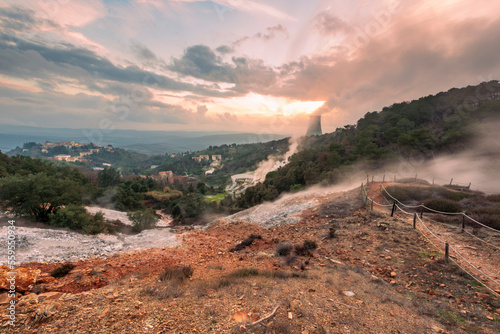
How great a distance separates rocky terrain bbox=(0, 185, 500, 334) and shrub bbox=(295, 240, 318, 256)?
4cm

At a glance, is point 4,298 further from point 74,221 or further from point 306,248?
point 74,221

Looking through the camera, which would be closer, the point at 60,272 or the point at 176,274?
the point at 176,274

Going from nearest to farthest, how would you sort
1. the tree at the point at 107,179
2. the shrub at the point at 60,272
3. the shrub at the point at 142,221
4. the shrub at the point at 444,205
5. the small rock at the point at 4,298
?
1. the small rock at the point at 4,298
2. the shrub at the point at 60,272
3. the shrub at the point at 444,205
4. the shrub at the point at 142,221
5. the tree at the point at 107,179

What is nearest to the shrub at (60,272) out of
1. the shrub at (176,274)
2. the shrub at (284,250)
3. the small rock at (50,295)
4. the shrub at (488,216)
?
the small rock at (50,295)

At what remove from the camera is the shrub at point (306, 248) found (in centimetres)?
881

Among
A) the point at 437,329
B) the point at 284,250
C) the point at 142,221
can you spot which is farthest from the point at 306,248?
the point at 142,221

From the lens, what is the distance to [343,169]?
97.4 ft

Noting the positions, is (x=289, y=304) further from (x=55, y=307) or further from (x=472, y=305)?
(x=55, y=307)

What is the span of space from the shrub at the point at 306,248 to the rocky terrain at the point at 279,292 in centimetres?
4

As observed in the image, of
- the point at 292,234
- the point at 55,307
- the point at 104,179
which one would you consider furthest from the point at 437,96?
the point at 104,179

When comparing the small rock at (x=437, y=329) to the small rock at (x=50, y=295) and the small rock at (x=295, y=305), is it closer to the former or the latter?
the small rock at (x=295, y=305)

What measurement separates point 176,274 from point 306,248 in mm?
5462

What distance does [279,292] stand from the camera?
5547mm

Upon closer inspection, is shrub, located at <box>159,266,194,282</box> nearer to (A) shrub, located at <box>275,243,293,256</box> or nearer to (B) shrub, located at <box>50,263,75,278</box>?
(B) shrub, located at <box>50,263,75,278</box>
